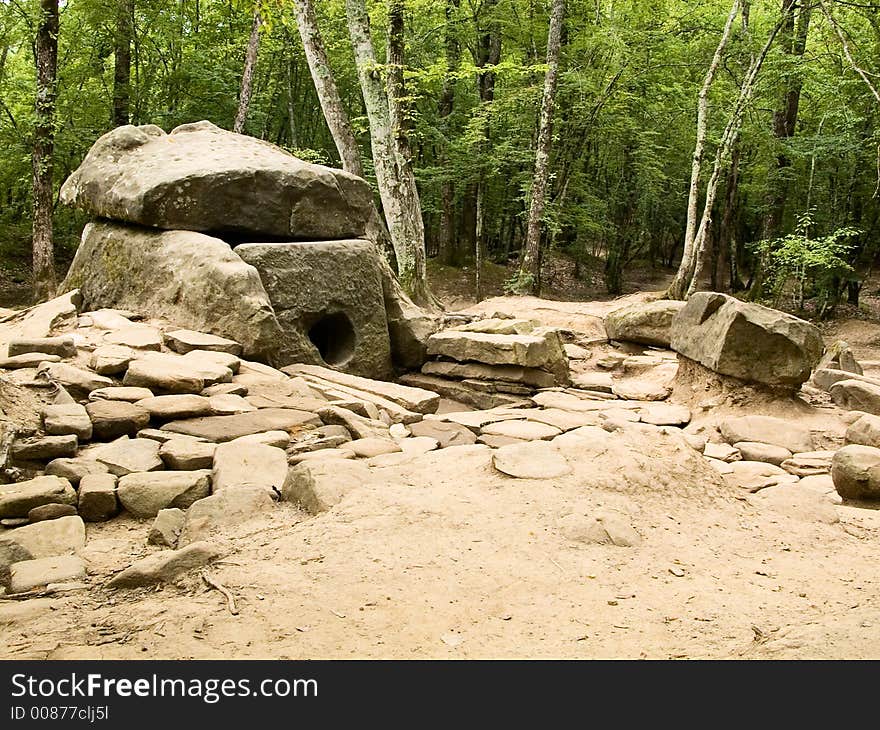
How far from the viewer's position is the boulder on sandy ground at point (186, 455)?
13.1 ft

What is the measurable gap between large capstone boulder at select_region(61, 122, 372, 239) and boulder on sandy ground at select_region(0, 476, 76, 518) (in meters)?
4.31

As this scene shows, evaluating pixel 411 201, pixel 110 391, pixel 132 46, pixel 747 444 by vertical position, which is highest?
pixel 132 46

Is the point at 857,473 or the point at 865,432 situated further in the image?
the point at 865,432

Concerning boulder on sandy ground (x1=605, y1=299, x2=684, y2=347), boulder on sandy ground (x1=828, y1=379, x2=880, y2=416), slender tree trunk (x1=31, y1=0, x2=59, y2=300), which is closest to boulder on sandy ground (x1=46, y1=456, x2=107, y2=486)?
boulder on sandy ground (x1=828, y1=379, x2=880, y2=416)

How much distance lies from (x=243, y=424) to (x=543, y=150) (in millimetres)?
11231

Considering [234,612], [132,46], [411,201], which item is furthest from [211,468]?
[132,46]

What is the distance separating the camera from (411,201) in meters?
11.6

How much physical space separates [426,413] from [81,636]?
4.22 m

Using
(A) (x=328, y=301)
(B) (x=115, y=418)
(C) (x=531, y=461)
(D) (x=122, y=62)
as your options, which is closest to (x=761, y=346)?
(C) (x=531, y=461)

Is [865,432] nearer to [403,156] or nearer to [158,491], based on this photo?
[158,491]

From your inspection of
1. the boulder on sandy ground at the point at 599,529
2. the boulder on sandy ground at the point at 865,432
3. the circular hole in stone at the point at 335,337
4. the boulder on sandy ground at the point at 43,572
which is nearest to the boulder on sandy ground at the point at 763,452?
the boulder on sandy ground at the point at 865,432

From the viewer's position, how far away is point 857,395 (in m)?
6.95

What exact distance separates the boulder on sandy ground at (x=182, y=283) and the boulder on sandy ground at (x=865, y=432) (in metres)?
5.09

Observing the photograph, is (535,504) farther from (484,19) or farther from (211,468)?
(484,19)
